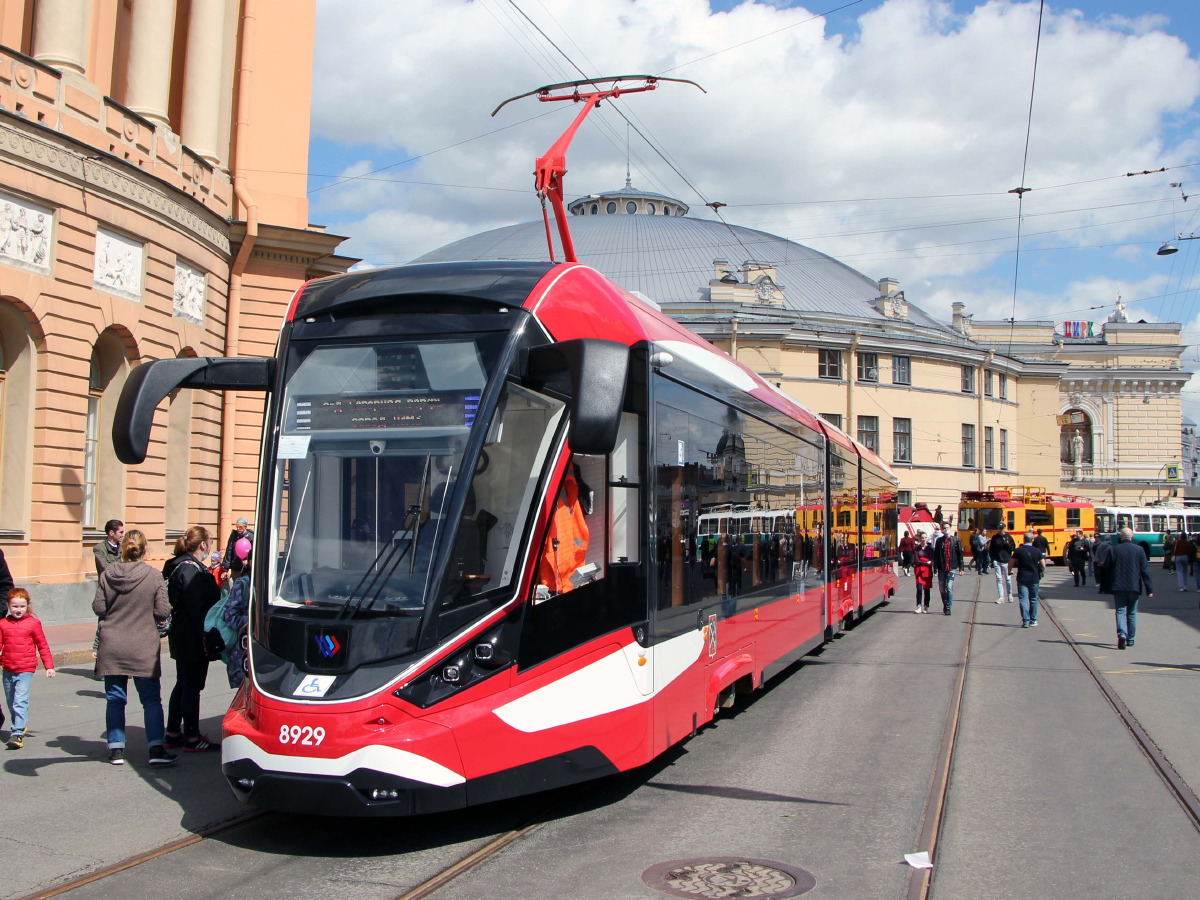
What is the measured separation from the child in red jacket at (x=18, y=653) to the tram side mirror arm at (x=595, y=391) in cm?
540

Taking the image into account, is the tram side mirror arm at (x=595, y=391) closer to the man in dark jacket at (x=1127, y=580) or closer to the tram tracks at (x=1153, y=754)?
the tram tracks at (x=1153, y=754)

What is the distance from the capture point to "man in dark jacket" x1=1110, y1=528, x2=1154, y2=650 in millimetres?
15633

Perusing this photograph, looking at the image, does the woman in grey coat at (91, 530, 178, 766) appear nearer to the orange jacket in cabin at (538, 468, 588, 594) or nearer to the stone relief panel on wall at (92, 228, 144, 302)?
the orange jacket in cabin at (538, 468, 588, 594)

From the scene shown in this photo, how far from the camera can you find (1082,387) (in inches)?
2790

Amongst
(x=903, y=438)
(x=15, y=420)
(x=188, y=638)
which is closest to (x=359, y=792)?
A: (x=188, y=638)

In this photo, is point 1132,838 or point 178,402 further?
point 178,402

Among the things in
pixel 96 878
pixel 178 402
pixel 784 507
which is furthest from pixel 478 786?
pixel 178 402

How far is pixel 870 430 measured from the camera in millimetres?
54500

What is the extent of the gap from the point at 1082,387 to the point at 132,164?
6537cm

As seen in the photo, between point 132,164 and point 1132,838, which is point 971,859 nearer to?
point 1132,838

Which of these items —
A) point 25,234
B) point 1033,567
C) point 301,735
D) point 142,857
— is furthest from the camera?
point 1033,567

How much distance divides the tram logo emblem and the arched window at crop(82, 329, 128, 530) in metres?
14.6

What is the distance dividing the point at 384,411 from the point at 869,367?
50983mm

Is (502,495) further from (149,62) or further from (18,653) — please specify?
(149,62)
